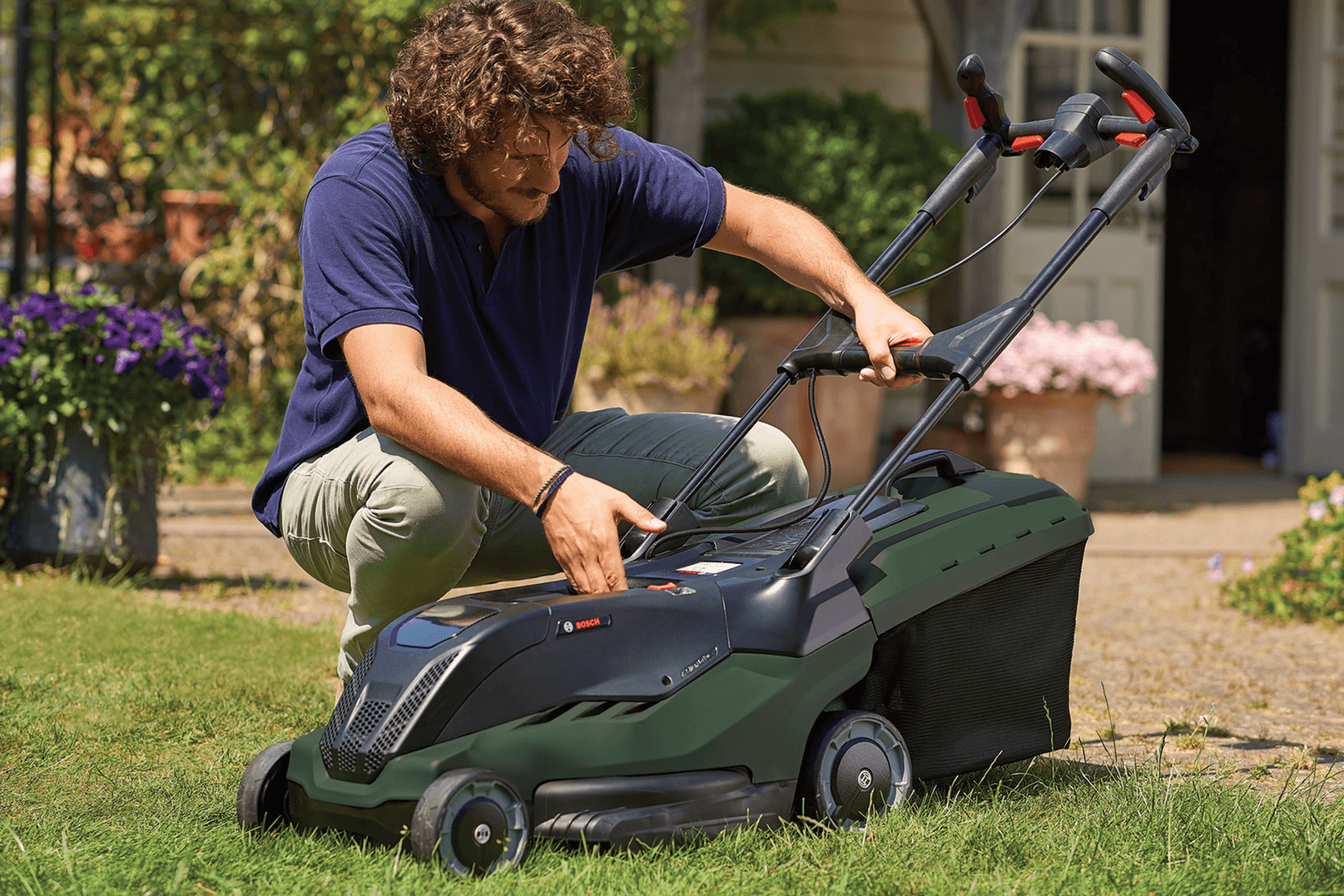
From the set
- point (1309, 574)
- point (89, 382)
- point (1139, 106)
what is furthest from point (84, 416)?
point (1309, 574)

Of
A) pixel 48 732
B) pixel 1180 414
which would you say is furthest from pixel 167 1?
pixel 1180 414

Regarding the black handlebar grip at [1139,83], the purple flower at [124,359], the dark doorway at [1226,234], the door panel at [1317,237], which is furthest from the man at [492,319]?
the dark doorway at [1226,234]

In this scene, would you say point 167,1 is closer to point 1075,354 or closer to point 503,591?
point 1075,354

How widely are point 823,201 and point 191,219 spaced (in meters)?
2.83

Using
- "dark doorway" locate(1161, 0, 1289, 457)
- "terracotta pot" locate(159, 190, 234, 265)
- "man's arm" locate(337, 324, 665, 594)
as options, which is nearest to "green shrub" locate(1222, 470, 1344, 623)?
"man's arm" locate(337, 324, 665, 594)

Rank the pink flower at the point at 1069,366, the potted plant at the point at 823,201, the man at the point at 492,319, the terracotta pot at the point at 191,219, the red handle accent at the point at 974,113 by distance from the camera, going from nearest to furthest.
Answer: the man at the point at 492,319 < the red handle accent at the point at 974,113 < the pink flower at the point at 1069,366 < the potted plant at the point at 823,201 < the terracotta pot at the point at 191,219

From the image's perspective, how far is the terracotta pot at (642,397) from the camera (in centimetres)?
526

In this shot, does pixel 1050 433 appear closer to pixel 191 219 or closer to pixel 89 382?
pixel 89 382

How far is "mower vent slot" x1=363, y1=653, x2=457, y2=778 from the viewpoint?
1.55 m

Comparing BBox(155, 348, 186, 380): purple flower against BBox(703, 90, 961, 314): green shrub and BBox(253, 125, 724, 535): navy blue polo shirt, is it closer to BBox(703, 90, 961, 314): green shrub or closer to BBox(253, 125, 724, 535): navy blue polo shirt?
BBox(253, 125, 724, 535): navy blue polo shirt

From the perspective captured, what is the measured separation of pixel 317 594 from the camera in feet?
12.3

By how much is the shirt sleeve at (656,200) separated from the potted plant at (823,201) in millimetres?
3322

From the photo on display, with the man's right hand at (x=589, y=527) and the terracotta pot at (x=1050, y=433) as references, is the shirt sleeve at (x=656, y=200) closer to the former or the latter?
the man's right hand at (x=589, y=527)

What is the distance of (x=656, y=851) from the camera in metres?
1.61
